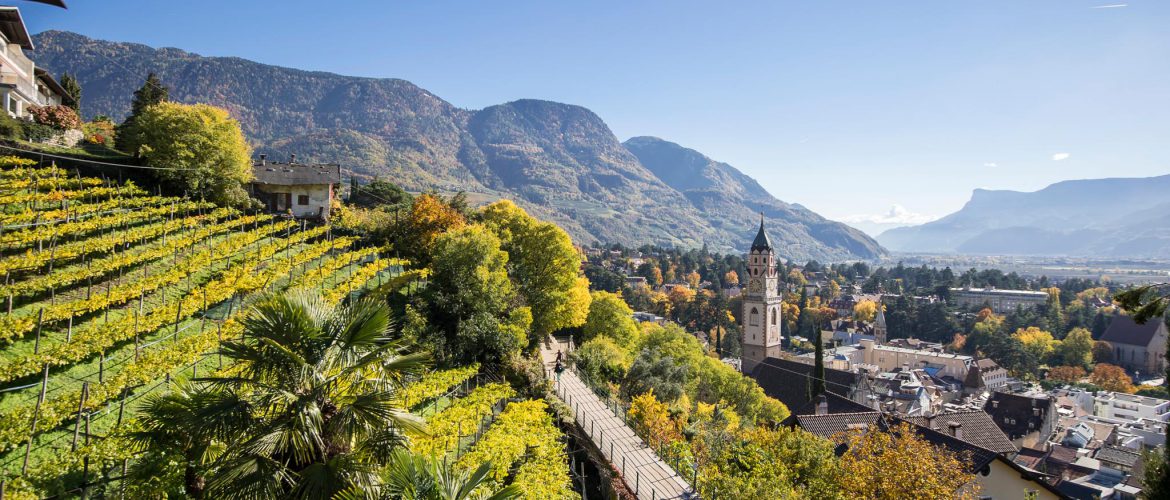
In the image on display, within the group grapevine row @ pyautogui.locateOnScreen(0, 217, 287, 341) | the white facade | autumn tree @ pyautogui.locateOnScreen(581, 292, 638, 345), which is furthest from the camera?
the white facade

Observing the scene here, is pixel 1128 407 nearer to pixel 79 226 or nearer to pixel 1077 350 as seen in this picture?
pixel 1077 350

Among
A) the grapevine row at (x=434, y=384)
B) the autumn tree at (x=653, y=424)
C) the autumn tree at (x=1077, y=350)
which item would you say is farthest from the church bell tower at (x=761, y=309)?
the autumn tree at (x=1077, y=350)

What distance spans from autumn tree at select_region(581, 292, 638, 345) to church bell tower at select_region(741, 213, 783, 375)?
78.5 ft

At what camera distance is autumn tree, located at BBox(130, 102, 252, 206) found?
2717 centimetres

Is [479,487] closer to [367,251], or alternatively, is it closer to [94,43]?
[367,251]

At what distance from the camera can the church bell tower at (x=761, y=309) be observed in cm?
5706

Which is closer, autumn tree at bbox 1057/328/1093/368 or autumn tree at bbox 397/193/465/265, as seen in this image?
autumn tree at bbox 397/193/465/265

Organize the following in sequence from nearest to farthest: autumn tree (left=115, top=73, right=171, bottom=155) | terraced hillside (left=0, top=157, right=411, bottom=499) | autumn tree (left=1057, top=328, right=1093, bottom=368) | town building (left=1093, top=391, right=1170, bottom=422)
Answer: terraced hillside (left=0, top=157, right=411, bottom=499), autumn tree (left=115, top=73, right=171, bottom=155), town building (left=1093, top=391, right=1170, bottom=422), autumn tree (left=1057, top=328, right=1093, bottom=368)

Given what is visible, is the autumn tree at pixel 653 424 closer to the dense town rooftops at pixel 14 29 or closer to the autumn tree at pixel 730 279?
the dense town rooftops at pixel 14 29

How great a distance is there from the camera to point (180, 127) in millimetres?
27484

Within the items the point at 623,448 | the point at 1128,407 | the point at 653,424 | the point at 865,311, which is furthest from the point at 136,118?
the point at 865,311

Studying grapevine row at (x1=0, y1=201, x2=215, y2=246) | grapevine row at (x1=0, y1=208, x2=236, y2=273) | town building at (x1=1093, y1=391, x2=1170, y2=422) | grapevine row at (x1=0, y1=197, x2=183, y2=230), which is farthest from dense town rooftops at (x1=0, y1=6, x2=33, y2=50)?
town building at (x1=1093, y1=391, x2=1170, y2=422)

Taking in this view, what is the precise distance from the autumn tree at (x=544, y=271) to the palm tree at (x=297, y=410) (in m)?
22.6

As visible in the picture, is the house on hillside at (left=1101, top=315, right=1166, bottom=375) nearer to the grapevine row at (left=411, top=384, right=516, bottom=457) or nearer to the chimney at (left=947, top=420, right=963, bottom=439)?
the chimney at (left=947, top=420, right=963, bottom=439)
